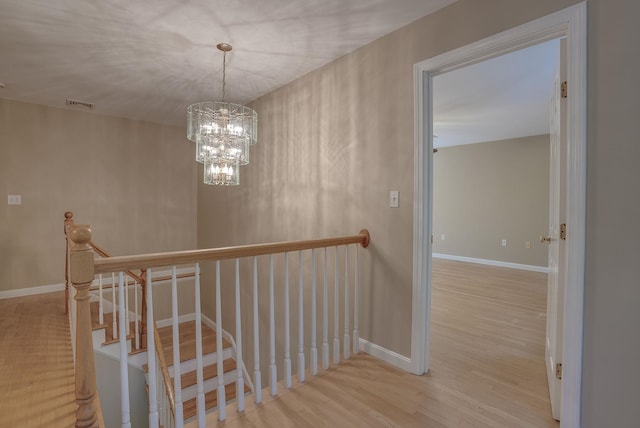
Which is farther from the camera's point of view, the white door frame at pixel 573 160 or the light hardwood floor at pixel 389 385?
the light hardwood floor at pixel 389 385

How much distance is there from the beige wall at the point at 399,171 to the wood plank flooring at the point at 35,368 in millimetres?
1988

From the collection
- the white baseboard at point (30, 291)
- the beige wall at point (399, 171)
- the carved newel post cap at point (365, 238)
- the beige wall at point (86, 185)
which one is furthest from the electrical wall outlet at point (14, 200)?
the carved newel post cap at point (365, 238)

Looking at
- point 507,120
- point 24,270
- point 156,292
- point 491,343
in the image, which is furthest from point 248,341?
point 507,120

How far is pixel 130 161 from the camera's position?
4.49 meters

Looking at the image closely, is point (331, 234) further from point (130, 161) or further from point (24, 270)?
point (24, 270)

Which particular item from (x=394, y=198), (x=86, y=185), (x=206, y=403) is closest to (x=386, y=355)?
(x=394, y=198)

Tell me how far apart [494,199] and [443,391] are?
4.97 metres

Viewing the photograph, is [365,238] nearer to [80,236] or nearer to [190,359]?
[80,236]

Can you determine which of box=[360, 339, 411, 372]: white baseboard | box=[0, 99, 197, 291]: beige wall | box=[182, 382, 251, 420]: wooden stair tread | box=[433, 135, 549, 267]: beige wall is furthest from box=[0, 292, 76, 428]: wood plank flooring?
box=[433, 135, 549, 267]: beige wall

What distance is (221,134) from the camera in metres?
2.35

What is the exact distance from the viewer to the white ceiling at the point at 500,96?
270 cm

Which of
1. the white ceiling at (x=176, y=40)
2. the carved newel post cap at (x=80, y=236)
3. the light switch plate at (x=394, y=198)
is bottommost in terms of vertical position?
the carved newel post cap at (x=80, y=236)

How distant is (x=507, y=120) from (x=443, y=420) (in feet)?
14.2

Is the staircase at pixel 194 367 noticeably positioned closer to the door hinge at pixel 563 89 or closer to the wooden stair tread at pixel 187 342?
the wooden stair tread at pixel 187 342
